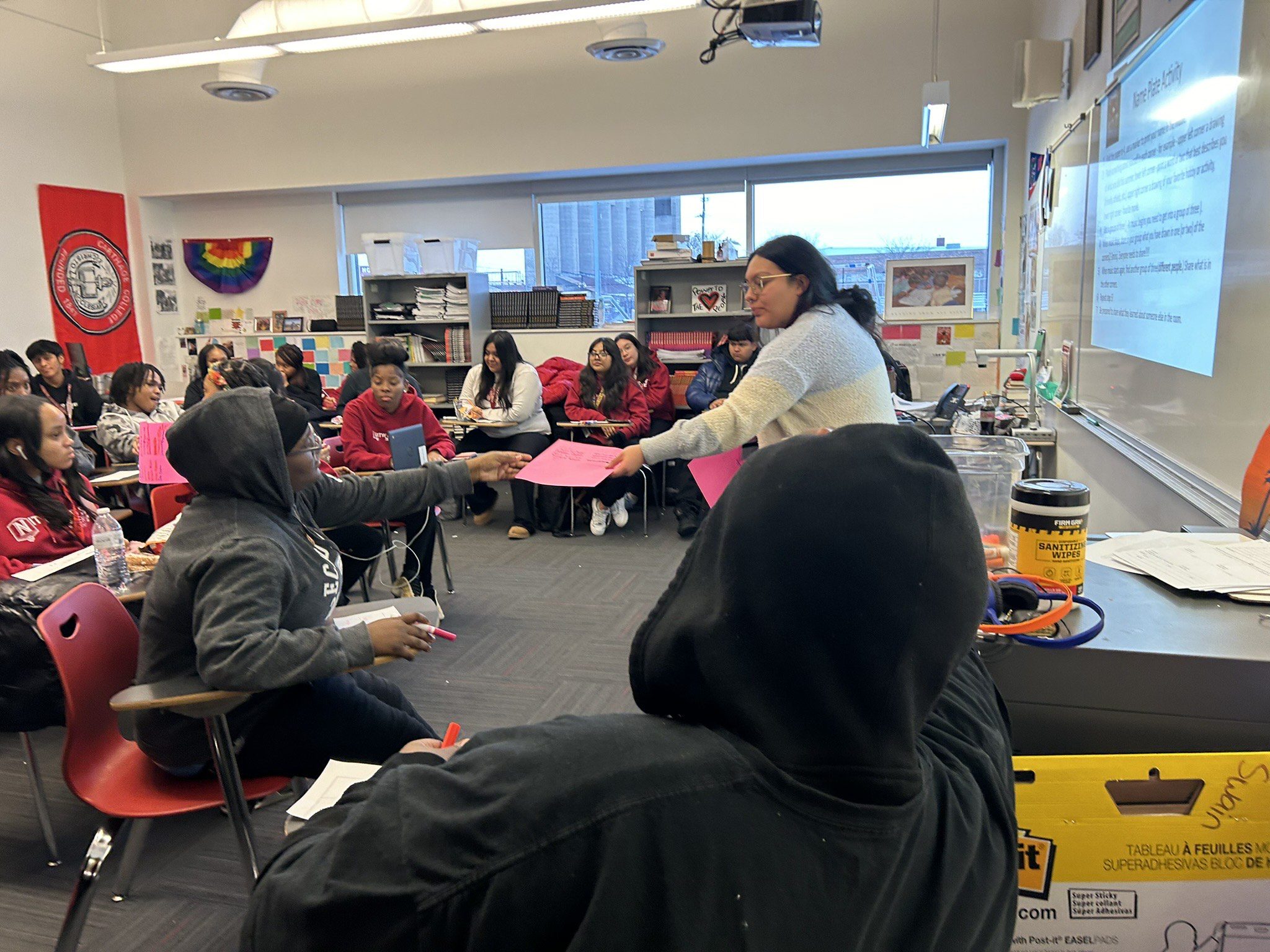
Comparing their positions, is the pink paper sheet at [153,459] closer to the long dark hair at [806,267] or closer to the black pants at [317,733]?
the black pants at [317,733]

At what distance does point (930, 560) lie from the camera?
63cm

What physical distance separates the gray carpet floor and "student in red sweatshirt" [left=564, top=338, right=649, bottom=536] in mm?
215

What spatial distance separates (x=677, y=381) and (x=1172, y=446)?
4.54 m

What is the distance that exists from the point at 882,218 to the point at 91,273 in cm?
679

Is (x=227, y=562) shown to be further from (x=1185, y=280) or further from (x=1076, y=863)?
(x=1185, y=280)

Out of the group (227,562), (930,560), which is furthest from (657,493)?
(930,560)

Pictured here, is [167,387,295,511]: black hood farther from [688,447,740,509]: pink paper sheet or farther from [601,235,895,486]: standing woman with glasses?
[688,447,740,509]: pink paper sheet

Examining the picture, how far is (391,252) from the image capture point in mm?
7234

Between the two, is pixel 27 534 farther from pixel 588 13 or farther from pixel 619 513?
pixel 588 13

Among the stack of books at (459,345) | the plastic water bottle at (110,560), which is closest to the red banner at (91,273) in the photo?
the stack of books at (459,345)

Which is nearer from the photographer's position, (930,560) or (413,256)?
(930,560)

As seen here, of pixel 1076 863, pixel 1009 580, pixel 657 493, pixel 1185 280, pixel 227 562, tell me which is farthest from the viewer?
pixel 657 493

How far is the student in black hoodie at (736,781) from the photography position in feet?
1.98

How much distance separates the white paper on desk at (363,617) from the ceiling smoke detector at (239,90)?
5413 millimetres
